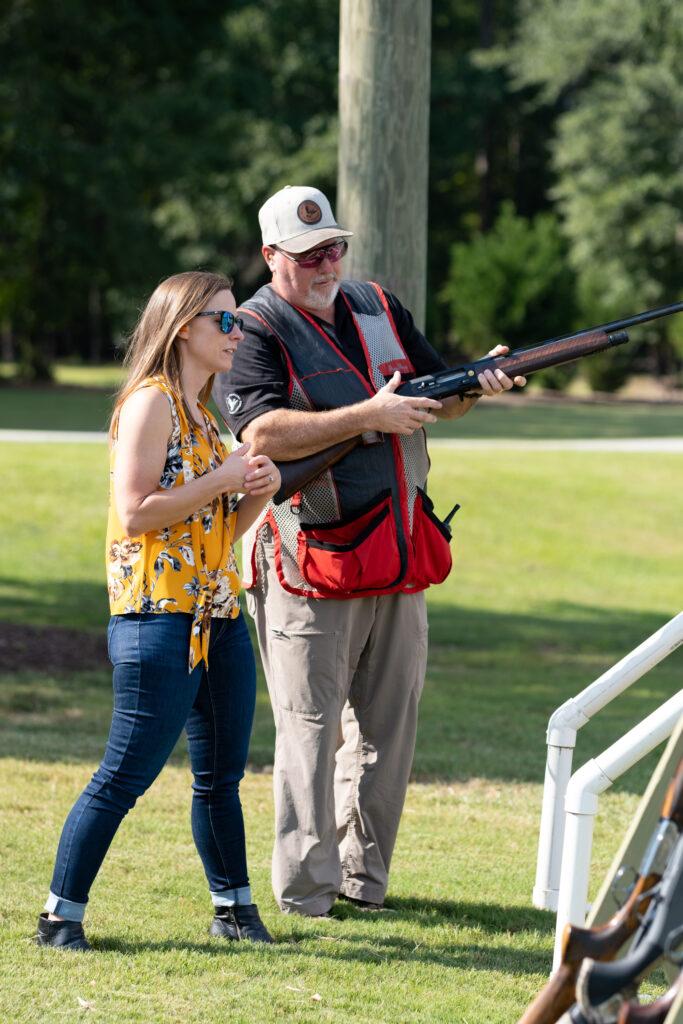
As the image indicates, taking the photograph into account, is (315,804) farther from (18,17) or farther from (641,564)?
(18,17)

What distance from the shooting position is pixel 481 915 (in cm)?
508

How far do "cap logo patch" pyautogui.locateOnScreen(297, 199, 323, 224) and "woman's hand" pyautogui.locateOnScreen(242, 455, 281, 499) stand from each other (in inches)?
36.3

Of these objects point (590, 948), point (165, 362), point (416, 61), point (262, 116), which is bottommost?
point (590, 948)

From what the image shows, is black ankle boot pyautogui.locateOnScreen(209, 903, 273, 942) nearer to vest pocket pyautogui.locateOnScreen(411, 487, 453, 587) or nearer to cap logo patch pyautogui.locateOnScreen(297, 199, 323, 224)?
vest pocket pyautogui.locateOnScreen(411, 487, 453, 587)

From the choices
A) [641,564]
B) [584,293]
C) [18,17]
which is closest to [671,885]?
[641,564]

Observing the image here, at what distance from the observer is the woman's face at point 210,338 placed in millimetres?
4391

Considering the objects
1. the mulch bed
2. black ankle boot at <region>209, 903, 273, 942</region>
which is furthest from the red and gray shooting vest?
the mulch bed

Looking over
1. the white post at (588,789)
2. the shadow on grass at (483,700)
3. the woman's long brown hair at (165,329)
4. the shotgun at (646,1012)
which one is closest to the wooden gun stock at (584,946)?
the shotgun at (646,1012)

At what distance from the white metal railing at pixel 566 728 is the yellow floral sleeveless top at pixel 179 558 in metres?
1.09

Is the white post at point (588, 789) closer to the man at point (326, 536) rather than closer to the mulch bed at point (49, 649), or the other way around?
the man at point (326, 536)

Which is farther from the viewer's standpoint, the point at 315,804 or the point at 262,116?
the point at 262,116

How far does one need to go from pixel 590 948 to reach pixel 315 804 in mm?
2088

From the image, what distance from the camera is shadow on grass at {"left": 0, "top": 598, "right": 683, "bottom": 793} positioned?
299 inches

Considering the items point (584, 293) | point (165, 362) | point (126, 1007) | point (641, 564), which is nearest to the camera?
point (126, 1007)
